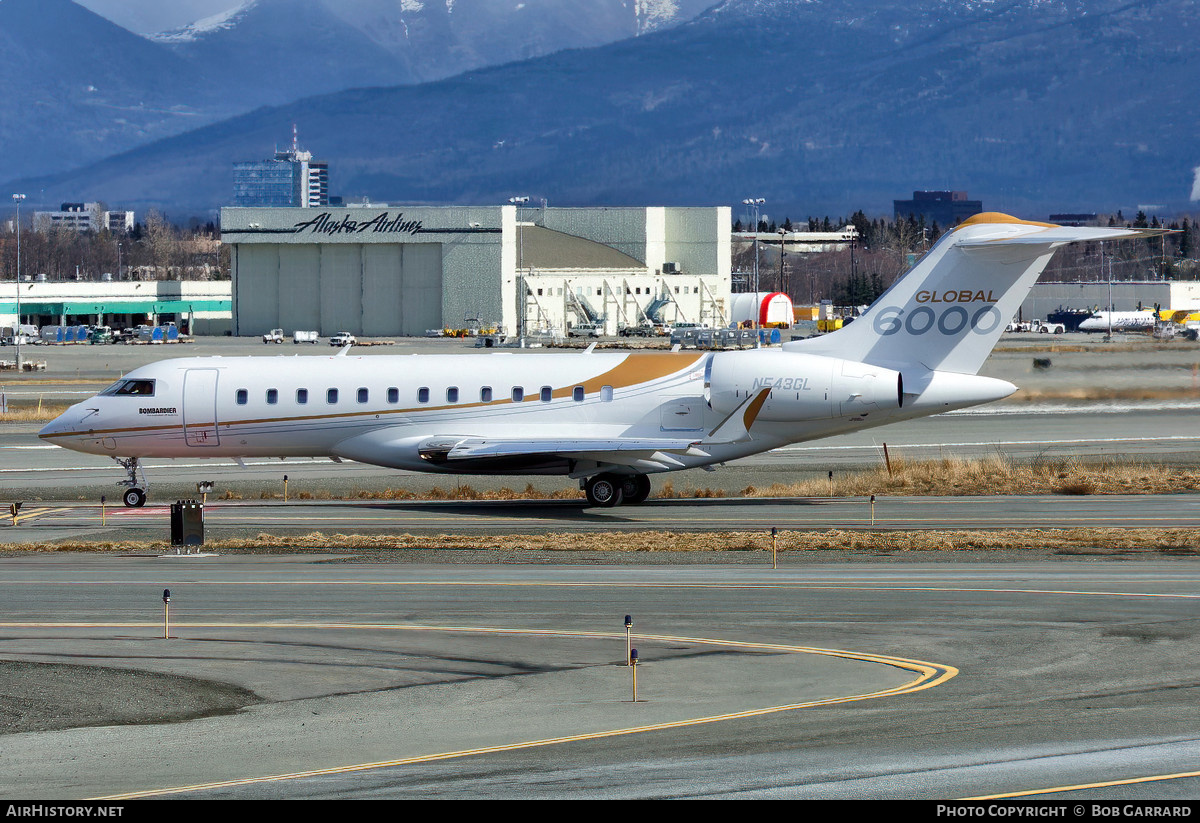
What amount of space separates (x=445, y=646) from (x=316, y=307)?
431 feet

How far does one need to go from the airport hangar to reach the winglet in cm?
10561

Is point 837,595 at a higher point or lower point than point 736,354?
lower

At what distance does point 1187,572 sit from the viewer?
2495 centimetres

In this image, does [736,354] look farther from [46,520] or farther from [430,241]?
[430,241]

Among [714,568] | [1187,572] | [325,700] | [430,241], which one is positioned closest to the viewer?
[325,700]

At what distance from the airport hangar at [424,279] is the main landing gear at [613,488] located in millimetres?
103093

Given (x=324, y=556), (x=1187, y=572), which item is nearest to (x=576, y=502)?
(x=324, y=556)

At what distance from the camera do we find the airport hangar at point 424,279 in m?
143

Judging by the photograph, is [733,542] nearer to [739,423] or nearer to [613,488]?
[739,423]

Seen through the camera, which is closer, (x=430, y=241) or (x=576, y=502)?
(x=576, y=502)

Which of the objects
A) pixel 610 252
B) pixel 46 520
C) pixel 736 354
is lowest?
pixel 46 520

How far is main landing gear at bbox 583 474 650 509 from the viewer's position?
3572 centimetres

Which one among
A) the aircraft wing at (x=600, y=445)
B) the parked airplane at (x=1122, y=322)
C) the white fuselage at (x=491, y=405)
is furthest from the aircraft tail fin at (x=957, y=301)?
the parked airplane at (x=1122, y=322)

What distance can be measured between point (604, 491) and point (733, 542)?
684cm
